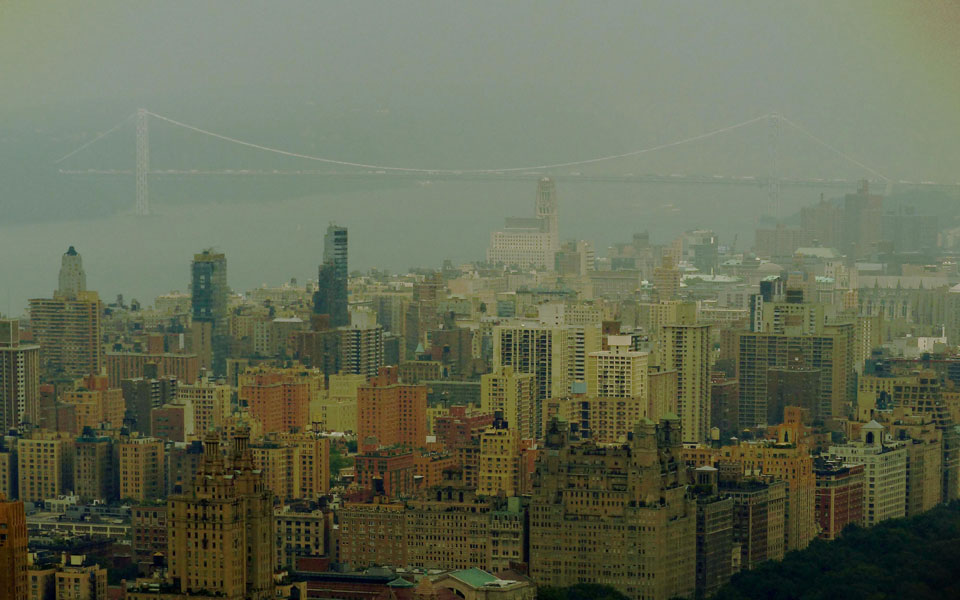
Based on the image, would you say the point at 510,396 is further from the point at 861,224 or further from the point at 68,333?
the point at 861,224

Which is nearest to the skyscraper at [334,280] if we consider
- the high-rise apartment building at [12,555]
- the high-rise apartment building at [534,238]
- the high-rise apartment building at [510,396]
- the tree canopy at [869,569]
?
the high-rise apartment building at [534,238]

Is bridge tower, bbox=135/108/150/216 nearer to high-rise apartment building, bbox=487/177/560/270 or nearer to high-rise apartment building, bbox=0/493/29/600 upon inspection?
high-rise apartment building, bbox=487/177/560/270

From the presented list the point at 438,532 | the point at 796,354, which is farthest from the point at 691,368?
the point at 438,532

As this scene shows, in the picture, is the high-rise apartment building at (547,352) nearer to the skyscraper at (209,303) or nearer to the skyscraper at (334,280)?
the skyscraper at (334,280)

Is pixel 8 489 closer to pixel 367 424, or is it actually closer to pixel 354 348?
pixel 367 424

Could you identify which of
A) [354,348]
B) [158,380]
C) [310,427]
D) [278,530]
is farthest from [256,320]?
[278,530]

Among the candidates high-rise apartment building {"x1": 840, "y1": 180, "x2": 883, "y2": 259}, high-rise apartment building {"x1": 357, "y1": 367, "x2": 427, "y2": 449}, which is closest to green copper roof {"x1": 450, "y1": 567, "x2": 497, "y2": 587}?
high-rise apartment building {"x1": 357, "y1": 367, "x2": 427, "y2": 449}
